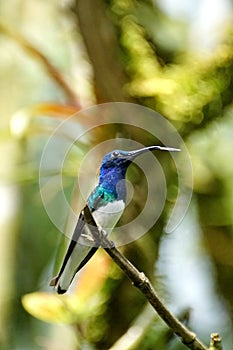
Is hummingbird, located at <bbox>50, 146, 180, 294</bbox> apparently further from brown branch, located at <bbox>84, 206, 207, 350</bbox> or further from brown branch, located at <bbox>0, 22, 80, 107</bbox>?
brown branch, located at <bbox>0, 22, 80, 107</bbox>

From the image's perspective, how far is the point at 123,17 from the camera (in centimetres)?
99

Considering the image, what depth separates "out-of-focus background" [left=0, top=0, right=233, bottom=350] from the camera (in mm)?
902

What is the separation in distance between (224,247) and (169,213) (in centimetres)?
7

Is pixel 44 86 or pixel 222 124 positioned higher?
pixel 222 124

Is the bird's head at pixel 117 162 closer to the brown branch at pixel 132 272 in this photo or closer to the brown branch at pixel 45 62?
the brown branch at pixel 132 272

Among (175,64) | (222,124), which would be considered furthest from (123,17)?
(222,124)

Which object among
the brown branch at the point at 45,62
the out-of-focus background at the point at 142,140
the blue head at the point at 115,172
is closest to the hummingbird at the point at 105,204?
the blue head at the point at 115,172

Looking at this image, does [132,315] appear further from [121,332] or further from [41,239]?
[41,239]

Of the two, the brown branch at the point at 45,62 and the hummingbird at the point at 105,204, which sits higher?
the hummingbird at the point at 105,204

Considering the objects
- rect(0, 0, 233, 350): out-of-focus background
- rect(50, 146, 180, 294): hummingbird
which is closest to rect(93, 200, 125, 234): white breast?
rect(50, 146, 180, 294): hummingbird

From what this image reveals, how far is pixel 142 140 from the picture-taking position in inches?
36.2

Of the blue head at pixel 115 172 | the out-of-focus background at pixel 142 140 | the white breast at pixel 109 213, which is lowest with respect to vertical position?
the out-of-focus background at pixel 142 140

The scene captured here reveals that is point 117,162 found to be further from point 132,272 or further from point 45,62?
point 45,62

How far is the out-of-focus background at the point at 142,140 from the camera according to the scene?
0.90 metres
